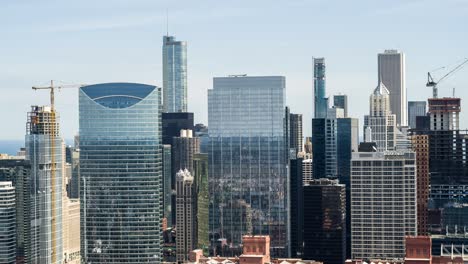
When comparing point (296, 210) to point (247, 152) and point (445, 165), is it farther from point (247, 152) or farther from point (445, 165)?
point (445, 165)

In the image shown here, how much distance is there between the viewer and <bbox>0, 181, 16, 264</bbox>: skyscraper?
105062mm

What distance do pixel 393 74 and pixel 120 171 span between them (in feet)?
249

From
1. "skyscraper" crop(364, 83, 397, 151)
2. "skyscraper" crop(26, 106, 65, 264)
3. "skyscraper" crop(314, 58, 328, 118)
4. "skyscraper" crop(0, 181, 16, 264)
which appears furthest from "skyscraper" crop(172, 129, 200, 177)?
"skyscraper" crop(0, 181, 16, 264)

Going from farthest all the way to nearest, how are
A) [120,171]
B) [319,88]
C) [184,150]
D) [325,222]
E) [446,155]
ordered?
[319,88]
[184,150]
[446,155]
[325,222]
[120,171]

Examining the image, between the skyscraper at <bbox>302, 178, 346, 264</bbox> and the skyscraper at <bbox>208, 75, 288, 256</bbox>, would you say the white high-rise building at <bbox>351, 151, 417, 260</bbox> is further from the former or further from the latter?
the skyscraper at <bbox>208, 75, 288, 256</bbox>

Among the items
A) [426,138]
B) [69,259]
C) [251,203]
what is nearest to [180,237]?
[251,203]

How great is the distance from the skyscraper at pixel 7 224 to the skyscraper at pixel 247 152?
821 inches

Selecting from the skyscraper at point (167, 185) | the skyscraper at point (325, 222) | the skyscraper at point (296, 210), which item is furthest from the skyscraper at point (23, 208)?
the skyscraper at point (325, 222)

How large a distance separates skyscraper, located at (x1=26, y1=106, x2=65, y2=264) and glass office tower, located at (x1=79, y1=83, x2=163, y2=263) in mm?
3607

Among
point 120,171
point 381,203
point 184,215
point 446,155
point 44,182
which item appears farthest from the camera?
point 184,215

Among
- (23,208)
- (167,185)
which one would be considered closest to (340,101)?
(167,185)

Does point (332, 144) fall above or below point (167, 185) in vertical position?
above

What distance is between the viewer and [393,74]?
176 metres

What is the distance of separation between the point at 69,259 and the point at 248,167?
869 inches
